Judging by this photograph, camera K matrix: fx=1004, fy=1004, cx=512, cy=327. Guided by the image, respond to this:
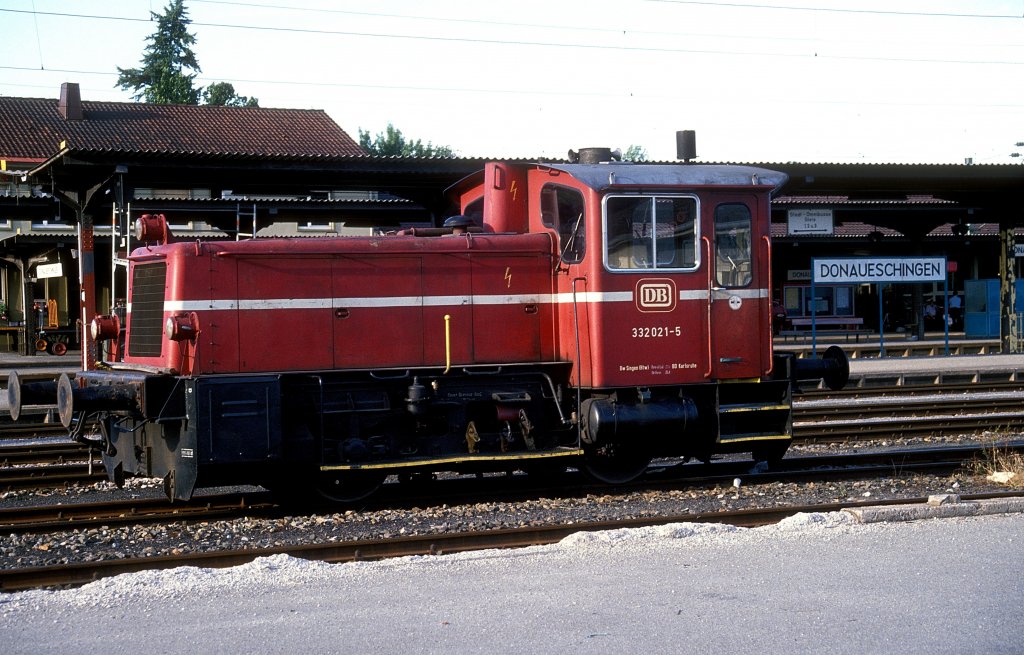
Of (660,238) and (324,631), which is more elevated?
(660,238)

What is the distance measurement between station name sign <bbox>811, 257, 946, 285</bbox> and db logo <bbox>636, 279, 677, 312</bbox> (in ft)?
49.8

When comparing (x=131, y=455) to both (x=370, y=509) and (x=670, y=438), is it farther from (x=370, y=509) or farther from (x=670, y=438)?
(x=670, y=438)

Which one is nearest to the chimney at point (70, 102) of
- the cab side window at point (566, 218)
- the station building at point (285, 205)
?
the station building at point (285, 205)

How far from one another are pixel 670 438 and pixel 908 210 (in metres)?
23.7

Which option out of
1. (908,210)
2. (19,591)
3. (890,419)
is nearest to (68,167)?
(19,591)

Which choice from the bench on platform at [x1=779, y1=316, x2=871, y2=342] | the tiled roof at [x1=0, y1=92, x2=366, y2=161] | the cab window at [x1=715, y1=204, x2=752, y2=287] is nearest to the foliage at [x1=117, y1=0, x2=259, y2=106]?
the tiled roof at [x1=0, y1=92, x2=366, y2=161]

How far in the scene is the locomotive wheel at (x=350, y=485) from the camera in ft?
30.4

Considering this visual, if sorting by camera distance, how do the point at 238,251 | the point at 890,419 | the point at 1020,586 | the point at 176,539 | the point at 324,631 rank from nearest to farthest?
1. the point at 324,631
2. the point at 1020,586
3. the point at 176,539
4. the point at 238,251
5. the point at 890,419

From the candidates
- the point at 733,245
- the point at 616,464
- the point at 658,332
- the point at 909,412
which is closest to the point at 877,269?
the point at 909,412

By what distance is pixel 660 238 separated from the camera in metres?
9.48

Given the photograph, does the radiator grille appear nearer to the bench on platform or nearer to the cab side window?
the cab side window

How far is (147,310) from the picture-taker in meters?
9.23

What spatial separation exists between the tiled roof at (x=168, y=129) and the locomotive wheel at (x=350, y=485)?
113ft

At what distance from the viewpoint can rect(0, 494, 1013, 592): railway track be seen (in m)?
6.86
